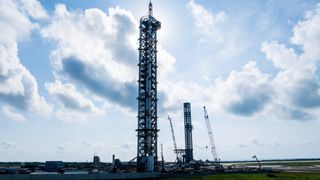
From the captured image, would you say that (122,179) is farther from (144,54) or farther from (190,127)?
(190,127)

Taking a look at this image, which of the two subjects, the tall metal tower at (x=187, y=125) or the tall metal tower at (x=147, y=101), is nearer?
the tall metal tower at (x=147, y=101)

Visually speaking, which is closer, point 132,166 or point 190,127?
point 132,166

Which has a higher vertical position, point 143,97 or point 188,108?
point 188,108

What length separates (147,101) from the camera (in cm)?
10931

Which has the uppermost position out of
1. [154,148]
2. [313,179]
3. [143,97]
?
[143,97]

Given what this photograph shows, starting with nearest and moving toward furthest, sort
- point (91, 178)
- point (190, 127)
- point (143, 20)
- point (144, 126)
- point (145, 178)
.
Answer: point (91, 178) < point (145, 178) < point (144, 126) < point (143, 20) < point (190, 127)

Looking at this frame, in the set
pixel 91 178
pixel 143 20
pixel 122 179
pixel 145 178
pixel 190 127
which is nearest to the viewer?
pixel 91 178

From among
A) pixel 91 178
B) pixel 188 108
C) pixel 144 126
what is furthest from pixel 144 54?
pixel 188 108

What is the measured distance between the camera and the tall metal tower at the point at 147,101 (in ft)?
355

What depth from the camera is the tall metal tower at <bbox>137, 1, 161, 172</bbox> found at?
355 feet

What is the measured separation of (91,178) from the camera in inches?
3219

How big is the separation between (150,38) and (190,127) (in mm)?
89580

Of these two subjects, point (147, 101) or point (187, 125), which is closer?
point (147, 101)

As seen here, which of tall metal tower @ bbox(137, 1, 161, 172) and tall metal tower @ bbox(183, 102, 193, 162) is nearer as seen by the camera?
tall metal tower @ bbox(137, 1, 161, 172)
